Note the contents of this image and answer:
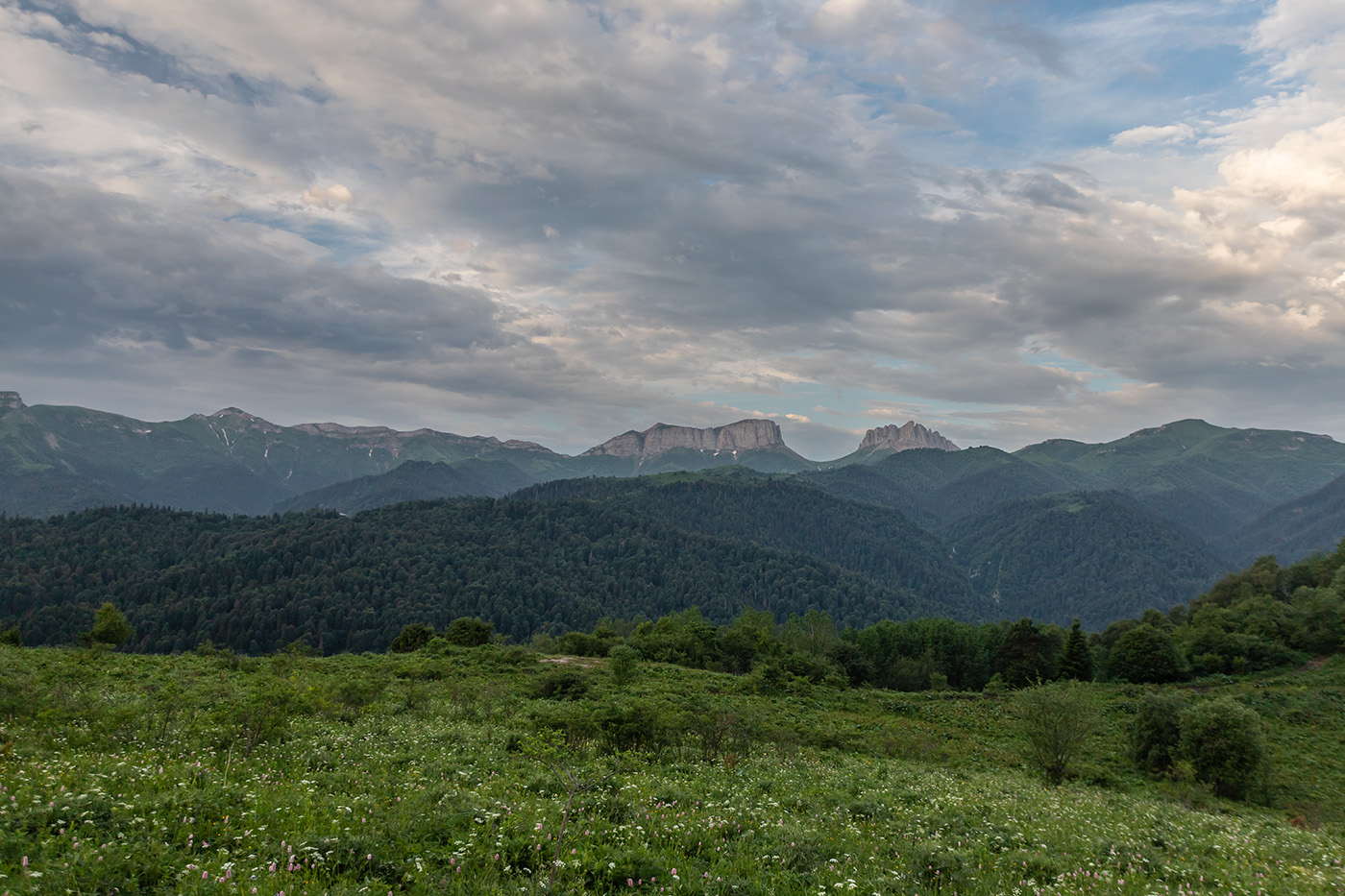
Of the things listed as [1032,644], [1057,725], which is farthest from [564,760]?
[1032,644]

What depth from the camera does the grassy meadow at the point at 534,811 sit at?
8922 millimetres

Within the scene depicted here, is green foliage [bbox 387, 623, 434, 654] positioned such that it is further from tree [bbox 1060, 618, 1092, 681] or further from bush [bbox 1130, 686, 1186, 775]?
tree [bbox 1060, 618, 1092, 681]

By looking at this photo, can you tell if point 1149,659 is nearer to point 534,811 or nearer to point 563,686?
point 563,686

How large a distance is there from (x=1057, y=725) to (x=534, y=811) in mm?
31655

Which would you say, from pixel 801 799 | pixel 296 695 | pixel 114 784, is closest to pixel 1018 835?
pixel 801 799

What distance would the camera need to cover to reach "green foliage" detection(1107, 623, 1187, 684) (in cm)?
7406

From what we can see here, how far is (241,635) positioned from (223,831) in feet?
692

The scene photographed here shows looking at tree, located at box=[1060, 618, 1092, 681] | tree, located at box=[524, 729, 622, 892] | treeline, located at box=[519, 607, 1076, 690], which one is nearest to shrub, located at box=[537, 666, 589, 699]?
tree, located at box=[524, 729, 622, 892]

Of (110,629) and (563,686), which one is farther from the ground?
(563,686)

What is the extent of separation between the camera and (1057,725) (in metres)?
32.4

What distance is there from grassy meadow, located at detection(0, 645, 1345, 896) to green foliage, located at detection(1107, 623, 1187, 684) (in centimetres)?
4693

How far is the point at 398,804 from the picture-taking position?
12.4 meters

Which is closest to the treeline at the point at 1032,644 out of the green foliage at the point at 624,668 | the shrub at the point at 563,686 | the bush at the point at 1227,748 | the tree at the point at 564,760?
the green foliage at the point at 624,668

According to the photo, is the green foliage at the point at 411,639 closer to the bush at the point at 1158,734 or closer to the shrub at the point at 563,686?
the shrub at the point at 563,686
